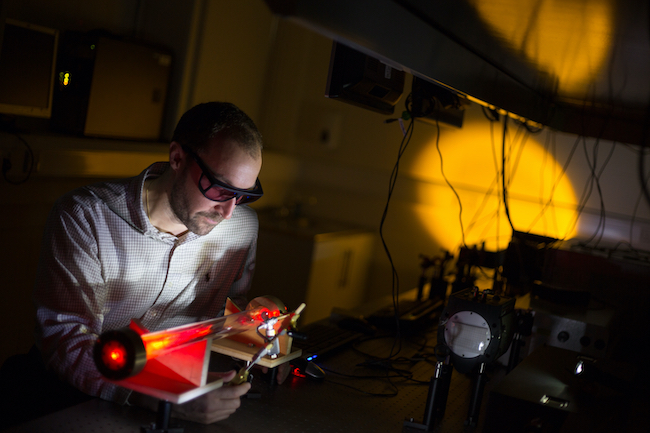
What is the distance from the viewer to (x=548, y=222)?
336cm

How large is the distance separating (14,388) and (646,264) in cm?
210

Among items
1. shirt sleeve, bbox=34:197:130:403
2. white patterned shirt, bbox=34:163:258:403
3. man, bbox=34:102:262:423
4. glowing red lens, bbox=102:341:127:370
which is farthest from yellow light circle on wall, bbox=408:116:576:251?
glowing red lens, bbox=102:341:127:370

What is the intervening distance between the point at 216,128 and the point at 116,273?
48 cm

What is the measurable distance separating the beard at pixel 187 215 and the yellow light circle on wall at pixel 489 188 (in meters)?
2.19

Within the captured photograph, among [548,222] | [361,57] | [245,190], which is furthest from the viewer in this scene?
[548,222]

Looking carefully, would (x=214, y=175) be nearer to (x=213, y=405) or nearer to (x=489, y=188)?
(x=213, y=405)

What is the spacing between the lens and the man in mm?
1202

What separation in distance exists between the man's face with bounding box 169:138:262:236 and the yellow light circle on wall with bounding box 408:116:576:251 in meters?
2.19

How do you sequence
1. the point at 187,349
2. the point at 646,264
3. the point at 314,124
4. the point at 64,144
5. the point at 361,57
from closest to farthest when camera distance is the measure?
the point at 187,349 → the point at 361,57 → the point at 646,264 → the point at 64,144 → the point at 314,124

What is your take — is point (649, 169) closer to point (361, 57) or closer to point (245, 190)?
point (361, 57)

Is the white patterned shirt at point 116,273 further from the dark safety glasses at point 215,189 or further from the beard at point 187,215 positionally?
the dark safety glasses at point 215,189

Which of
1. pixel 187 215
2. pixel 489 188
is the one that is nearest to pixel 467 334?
pixel 187 215

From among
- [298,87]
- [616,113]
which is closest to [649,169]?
[616,113]

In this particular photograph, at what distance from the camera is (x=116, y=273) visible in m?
1.46
